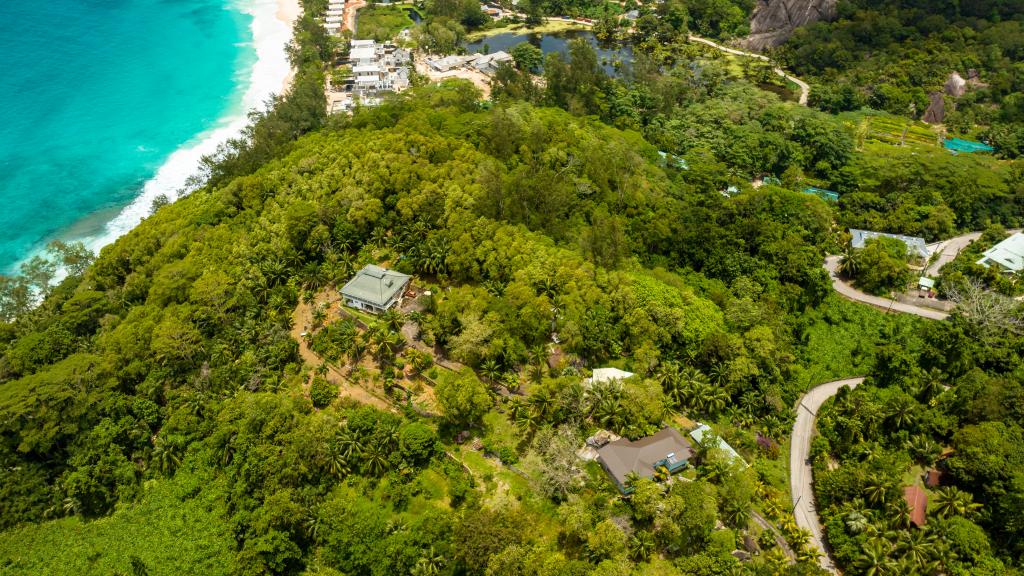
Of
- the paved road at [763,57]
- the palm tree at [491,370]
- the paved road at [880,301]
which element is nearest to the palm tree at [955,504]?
the paved road at [880,301]

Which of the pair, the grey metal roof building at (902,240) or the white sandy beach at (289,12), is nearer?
the grey metal roof building at (902,240)

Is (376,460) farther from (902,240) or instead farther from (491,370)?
(902,240)

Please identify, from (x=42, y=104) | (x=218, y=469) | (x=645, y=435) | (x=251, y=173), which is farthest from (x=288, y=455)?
(x=42, y=104)

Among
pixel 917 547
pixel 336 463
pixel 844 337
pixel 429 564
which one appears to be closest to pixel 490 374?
pixel 336 463

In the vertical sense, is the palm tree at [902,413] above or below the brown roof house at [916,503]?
above

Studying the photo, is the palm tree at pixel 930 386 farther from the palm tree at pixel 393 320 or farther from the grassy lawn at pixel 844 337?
the palm tree at pixel 393 320

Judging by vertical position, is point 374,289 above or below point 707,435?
above
